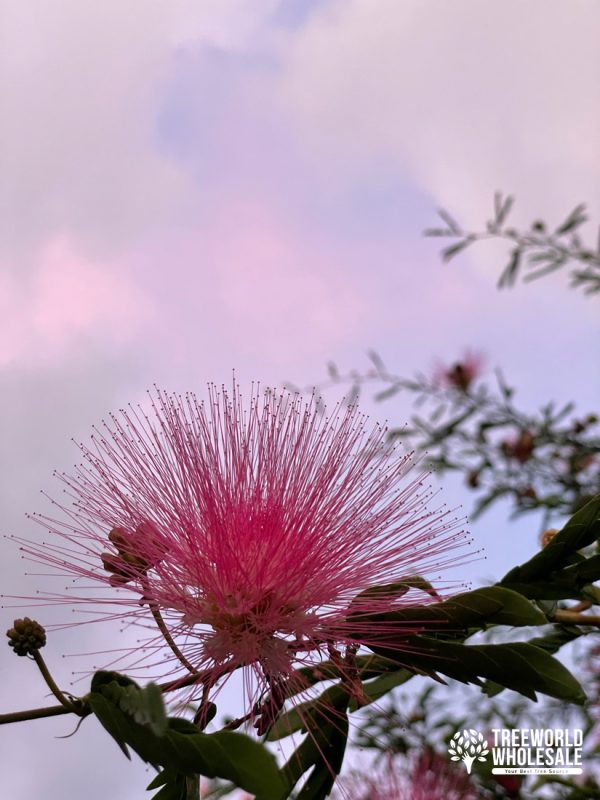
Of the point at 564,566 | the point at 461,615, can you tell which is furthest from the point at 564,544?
the point at 461,615

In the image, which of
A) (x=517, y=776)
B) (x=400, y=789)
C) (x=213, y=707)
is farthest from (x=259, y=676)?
(x=517, y=776)

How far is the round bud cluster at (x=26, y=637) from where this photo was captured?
1.87 m

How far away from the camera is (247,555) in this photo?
2.16m

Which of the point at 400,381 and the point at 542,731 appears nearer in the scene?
the point at 542,731

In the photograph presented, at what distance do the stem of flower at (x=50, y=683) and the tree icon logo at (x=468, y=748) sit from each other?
1.69 meters

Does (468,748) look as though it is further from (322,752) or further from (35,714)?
(35,714)

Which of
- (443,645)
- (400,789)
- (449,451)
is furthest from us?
(449,451)

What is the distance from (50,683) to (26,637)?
0.39ft

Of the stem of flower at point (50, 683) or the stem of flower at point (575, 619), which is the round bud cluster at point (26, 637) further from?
the stem of flower at point (575, 619)

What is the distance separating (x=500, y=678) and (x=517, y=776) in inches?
69.6

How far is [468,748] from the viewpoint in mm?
3213

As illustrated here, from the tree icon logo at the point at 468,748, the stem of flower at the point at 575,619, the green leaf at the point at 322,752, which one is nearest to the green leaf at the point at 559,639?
the stem of flower at the point at 575,619

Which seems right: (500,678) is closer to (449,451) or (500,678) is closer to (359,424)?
(359,424)

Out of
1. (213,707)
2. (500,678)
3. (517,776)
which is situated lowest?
(517,776)
